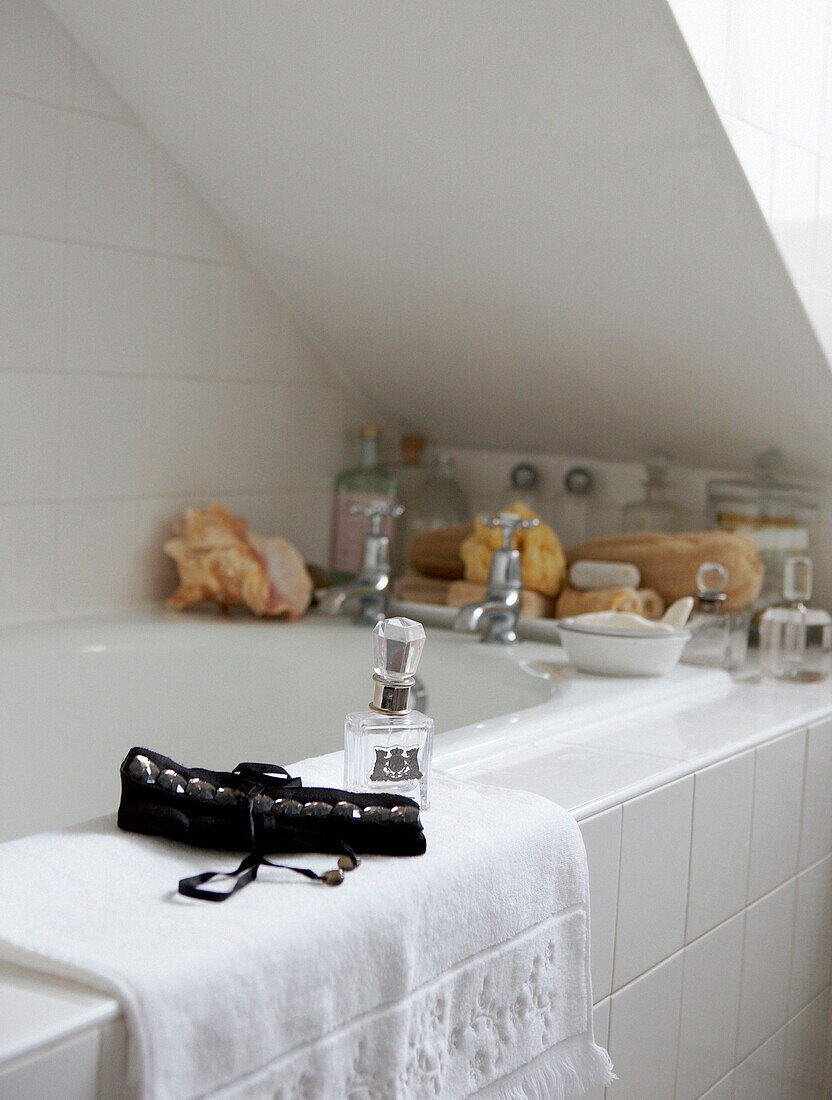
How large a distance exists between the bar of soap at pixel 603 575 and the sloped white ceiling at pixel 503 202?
0.27 m

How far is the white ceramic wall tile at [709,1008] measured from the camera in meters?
1.17

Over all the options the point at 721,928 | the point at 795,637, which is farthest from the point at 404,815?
the point at 795,637

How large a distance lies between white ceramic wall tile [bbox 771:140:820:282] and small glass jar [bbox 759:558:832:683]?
381mm

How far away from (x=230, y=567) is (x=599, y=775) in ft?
2.73

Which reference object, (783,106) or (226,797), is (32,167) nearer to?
(783,106)

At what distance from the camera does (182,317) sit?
1804 mm

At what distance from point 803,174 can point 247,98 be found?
701 mm

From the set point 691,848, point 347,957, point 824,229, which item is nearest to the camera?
point 347,957

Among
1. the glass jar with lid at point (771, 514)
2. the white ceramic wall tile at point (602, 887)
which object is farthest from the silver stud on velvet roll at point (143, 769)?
the glass jar with lid at point (771, 514)

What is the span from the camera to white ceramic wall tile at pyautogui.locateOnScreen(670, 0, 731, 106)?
1.22 m

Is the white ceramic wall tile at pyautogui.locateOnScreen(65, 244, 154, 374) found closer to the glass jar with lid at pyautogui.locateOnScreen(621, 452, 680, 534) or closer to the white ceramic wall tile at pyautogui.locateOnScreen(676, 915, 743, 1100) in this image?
the glass jar with lid at pyautogui.locateOnScreen(621, 452, 680, 534)

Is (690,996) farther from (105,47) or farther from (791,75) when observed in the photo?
(105,47)

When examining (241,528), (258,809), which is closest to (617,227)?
(241,528)

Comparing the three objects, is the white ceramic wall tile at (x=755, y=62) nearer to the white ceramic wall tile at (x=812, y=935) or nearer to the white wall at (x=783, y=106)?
the white wall at (x=783, y=106)
